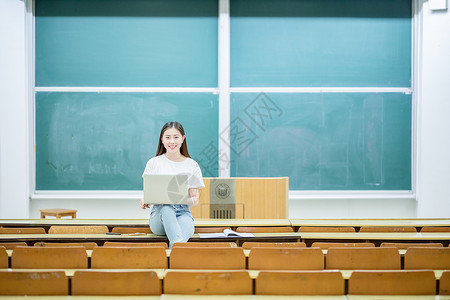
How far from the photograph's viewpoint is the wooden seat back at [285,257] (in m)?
2.33

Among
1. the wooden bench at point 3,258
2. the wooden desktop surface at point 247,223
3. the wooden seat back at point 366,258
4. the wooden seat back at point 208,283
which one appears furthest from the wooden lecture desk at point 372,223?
the wooden bench at point 3,258

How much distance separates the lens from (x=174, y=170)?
10.7 ft

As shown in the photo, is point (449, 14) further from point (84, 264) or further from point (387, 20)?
point (84, 264)

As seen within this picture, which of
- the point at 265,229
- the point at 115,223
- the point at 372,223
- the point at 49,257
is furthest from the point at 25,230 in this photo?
the point at 372,223

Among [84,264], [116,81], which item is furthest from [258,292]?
[116,81]

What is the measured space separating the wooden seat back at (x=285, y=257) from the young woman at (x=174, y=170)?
2.58ft

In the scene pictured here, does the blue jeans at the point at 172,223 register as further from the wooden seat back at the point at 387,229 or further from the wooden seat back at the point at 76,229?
the wooden seat back at the point at 387,229

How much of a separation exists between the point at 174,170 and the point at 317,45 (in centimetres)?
326

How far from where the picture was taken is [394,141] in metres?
5.65

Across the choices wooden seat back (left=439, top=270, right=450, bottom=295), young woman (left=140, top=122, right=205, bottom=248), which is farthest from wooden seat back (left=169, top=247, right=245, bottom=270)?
wooden seat back (left=439, top=270, right=450, bottom=295)

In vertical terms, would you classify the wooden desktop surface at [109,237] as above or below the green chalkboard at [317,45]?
below

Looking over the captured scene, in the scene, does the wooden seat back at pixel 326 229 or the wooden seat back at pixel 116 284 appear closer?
the wooden seat back at pixel 116 284

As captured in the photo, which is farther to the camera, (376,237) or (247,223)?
(247,223)

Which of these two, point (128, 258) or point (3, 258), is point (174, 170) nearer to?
point (128, 258)
